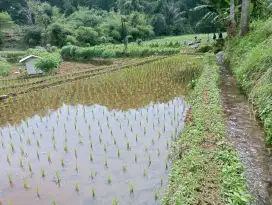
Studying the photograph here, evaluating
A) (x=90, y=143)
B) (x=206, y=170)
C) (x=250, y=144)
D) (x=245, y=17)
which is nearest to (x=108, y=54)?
(x=245, y=17)

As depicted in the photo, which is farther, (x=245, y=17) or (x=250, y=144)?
(x=245, y=17)

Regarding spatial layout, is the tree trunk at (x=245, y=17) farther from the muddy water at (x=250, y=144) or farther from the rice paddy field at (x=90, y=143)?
the muddy water at (x=250, y=144)

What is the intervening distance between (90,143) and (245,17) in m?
10.8

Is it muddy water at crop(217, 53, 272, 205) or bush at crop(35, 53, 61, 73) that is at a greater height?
bush at crop(35, 53, 61, 73)

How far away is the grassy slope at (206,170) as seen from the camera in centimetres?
326

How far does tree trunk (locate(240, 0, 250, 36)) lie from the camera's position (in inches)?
487

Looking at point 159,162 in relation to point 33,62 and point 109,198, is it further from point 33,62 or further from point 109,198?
point 33,62

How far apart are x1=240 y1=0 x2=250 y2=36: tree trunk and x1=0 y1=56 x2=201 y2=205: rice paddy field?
16.2 feet

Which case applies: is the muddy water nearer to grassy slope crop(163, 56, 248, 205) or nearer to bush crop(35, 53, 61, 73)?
grassy slope crop(163, 56, 248, 205)

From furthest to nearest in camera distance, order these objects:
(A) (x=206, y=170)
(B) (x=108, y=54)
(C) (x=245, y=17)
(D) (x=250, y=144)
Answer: (B) (x=108, y=54) < (C) (x=245, y=17) < (D) (x=250, y=144) < (A) (x=206, y=170)

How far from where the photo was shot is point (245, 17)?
1259 cm

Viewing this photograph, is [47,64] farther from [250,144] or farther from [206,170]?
[206,170]

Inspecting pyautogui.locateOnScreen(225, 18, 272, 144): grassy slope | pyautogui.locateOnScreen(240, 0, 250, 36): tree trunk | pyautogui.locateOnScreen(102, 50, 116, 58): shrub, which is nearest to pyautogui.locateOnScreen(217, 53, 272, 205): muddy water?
pyautogui.locateOnScreen(225, 18, 272, 144): grassy slope

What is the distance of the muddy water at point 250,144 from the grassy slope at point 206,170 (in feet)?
0.93
